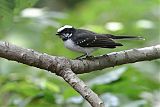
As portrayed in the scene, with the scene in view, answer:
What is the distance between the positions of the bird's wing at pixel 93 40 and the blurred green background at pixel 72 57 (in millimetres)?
180

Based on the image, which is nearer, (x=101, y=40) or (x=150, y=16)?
(x=101, y=40)

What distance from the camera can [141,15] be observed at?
15.0ft

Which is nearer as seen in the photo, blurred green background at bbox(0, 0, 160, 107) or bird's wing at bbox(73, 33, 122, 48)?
blurred green background at bbox(0, 0, 160, 107)

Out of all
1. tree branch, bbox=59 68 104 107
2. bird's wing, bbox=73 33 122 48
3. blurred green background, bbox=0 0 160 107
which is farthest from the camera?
bird's wing, bbox=73 33 122 48

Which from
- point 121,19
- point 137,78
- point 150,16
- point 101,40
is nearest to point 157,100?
point 137,78

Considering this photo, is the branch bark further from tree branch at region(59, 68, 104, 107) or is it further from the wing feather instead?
the wing feather

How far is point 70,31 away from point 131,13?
1.44m

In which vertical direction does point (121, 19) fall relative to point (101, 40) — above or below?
above

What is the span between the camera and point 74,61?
2.12 meters

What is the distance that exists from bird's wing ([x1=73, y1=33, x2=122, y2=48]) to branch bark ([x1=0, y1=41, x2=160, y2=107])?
0.34 meters

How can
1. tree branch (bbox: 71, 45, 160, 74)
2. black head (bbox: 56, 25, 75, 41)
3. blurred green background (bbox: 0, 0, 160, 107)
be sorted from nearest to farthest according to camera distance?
tree branch (bbox: 71, 45, 160, 74), blurred green background (bbox: 0, 0, 160, 107), black head (bbox: 56, 25, 75, 41)

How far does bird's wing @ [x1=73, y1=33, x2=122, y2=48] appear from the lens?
2637mm

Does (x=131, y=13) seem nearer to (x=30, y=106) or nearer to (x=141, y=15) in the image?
(x=141, y=15)

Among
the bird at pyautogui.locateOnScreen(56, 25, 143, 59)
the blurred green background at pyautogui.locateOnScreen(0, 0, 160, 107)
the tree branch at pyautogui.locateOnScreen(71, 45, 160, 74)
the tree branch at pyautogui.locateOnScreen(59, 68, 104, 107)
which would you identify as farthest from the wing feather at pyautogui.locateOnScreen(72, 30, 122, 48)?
the tree branch at pyautogui.locateOnScreen(59, 68, 104, 107)
